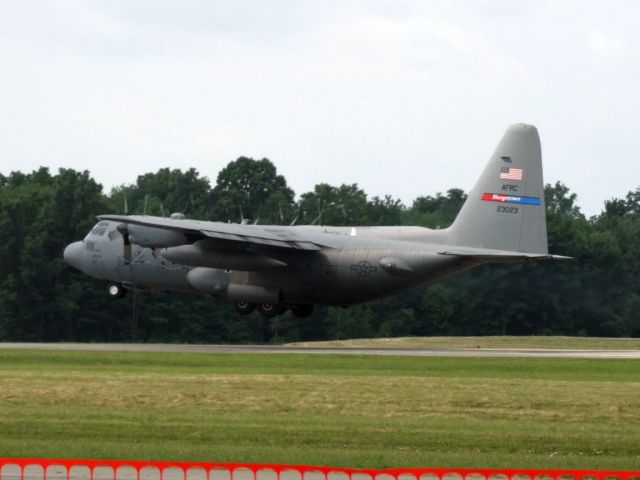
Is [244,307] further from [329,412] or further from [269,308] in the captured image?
[329,412]

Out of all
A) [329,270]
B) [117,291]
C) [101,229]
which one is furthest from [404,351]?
[101,229]

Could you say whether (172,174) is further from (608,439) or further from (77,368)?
(608,439)

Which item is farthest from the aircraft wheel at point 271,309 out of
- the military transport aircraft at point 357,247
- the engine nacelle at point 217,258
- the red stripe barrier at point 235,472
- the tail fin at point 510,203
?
the red stripe barrier at point 235,472

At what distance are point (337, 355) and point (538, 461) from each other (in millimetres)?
23114

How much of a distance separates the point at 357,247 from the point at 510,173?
632 cm

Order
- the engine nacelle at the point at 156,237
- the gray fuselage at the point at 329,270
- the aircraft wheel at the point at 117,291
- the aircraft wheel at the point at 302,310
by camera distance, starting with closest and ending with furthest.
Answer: the engine nacelle at the point at 156,237, the gray fuselage at the point at 329,270, the aircraft wheel at the point at 302,310, the aircraft wheel at the point at 117,291

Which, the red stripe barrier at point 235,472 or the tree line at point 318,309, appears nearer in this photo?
the red stripe barrier at point 235,472

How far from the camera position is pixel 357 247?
164ft

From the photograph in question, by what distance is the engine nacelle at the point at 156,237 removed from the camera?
160 ft

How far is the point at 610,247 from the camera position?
223 feet

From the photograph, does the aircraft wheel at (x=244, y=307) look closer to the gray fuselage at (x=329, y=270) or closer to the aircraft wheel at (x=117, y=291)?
the gray fuselage at (x=329, y=270)

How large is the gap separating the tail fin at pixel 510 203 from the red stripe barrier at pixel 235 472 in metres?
27.8

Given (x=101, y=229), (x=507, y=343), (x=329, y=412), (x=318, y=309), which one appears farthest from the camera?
(x=318, y=309)

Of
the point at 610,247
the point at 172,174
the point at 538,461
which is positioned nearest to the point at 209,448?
the point at 538,461
